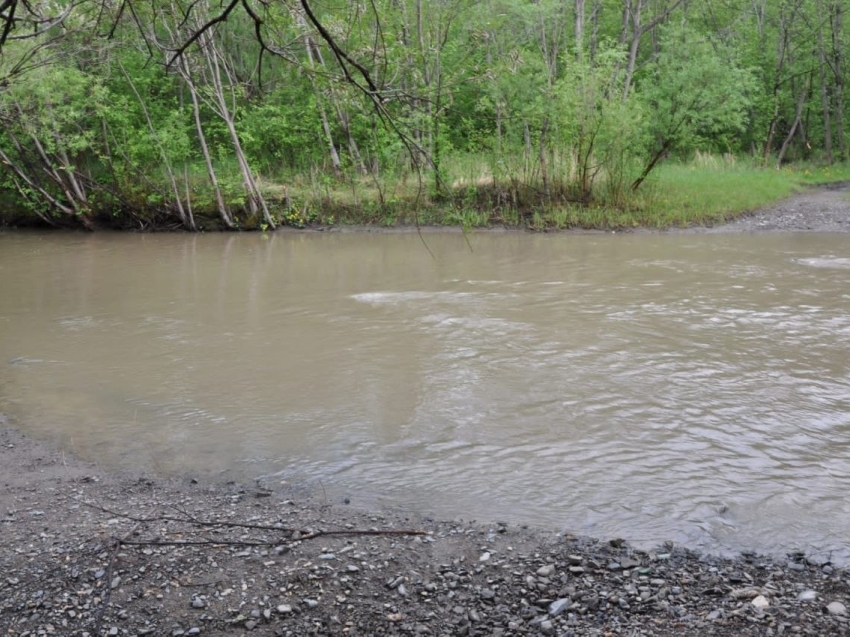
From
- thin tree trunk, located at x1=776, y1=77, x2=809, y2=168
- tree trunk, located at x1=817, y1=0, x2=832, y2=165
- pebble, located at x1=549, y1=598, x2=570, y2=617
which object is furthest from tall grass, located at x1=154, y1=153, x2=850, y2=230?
pebble, located at x1=549, y1=598, x2=570, y2=617

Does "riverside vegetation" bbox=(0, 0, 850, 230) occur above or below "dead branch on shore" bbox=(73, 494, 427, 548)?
above

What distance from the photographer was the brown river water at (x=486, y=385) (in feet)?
18.2

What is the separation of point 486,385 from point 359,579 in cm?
425

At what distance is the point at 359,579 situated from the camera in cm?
408

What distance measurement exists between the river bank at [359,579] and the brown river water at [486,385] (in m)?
0.52

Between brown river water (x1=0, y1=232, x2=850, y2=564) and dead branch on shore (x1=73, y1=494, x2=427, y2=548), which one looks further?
brown river water (x1=0, y1=232, x2=850, y2=564)

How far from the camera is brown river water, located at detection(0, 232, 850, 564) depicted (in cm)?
555

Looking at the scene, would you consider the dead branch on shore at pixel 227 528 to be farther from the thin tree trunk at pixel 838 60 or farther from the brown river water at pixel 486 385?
the thin tree trunk at pixel 838 60

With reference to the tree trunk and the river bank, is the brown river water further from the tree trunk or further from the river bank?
the tree trunk

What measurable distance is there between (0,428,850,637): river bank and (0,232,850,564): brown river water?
524 mm

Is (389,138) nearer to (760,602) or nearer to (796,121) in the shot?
(760,602)

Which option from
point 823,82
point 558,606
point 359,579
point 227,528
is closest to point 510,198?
point 823,82

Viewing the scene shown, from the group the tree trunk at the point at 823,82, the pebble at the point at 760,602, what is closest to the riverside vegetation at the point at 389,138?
the tree trunk at the point at 823,82

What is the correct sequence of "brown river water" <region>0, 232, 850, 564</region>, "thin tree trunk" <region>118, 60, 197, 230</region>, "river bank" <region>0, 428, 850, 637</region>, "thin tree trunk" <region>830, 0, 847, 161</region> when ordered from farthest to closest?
"thin tree trunk" <region>830, 0, 847, 161</region>, "thin tree trunk" <region>118, 60, 197, 230</region>, "brown river water" <region>0, 232, 850, 564</region>, "river bank" <region>0, 428, 850, 637</region>
